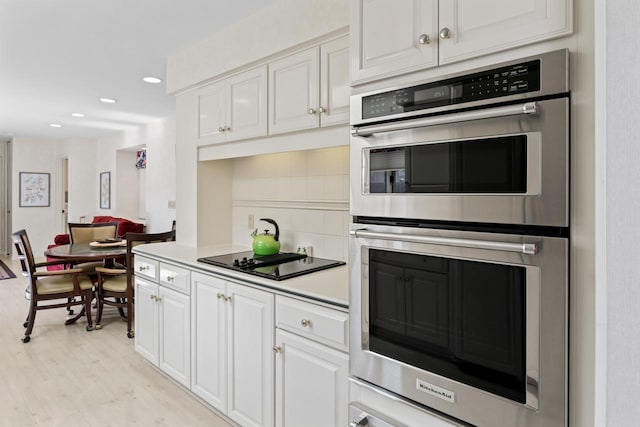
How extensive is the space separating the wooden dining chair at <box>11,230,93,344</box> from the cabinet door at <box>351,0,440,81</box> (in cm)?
352

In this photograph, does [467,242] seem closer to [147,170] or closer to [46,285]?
[46,285]

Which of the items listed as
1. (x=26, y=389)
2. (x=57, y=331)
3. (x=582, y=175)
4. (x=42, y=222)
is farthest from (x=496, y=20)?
(x=42, y=222)

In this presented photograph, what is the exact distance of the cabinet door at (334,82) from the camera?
1.92m

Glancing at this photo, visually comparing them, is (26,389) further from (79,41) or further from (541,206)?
(541,206)

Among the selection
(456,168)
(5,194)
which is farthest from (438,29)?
(5,194)

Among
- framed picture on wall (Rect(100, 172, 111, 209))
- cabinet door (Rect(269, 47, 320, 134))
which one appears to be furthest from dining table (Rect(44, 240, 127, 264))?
framed picture on wall (Rect(100, 172, 111, 209))

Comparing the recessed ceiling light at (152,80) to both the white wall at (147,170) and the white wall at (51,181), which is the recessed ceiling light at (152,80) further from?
the white wall at (51,181)

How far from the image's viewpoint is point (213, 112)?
109 inches

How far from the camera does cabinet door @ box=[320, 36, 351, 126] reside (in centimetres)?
192

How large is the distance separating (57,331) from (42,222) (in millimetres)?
5531

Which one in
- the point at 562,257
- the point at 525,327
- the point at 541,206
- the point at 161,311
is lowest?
the point at 161,311

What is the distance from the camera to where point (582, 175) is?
37.0 inches

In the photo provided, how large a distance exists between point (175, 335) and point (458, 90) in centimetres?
228

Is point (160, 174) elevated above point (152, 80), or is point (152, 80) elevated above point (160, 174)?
point (152, 80)
